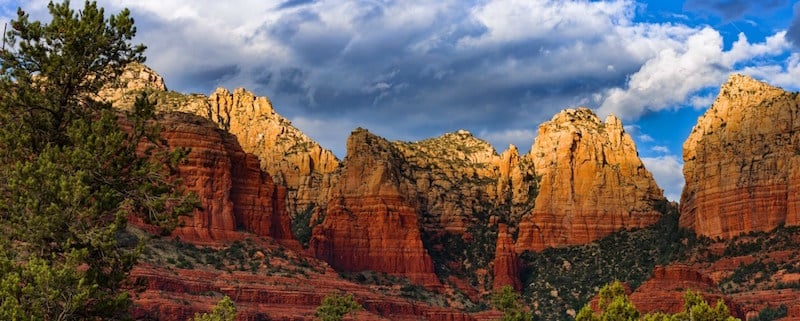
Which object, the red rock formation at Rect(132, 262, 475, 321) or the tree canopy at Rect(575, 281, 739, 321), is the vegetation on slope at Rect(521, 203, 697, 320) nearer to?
the red rock formation at Rect(132, 262, 475, 321)

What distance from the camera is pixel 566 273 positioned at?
199375mm

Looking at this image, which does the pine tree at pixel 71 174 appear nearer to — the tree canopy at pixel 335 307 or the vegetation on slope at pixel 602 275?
the tree canopy at pixel 335 307

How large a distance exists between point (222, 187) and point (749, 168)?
7597 cm

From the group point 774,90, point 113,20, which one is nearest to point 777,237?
point 774,90

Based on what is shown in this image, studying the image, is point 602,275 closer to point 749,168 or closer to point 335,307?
point 749,168

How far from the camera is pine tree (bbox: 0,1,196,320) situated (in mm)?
46531

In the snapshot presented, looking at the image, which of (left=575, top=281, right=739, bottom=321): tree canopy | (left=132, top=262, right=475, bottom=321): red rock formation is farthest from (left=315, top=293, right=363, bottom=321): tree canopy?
(left=575, top=281, right=739, bottom=321): tree canopy

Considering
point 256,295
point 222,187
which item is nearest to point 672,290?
point 256,295

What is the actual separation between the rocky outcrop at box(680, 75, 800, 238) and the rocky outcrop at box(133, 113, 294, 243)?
204 ft

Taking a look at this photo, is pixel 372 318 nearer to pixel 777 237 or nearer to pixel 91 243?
pixel 777 237

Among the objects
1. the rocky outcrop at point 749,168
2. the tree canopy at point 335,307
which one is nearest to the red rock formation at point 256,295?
the tree canopy at point 335,307

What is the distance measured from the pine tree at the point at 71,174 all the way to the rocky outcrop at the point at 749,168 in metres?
134

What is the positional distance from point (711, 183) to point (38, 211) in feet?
477

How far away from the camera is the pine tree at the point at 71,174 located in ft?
153
